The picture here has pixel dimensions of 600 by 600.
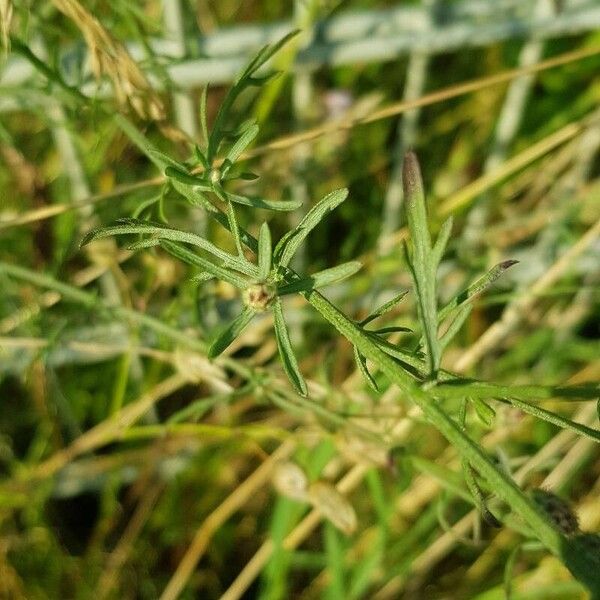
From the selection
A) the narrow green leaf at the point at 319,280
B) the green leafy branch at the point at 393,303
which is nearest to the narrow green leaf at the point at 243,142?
the green leafy branch at the point at 393,303

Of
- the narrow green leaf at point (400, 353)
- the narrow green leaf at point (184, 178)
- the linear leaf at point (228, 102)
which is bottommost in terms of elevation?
the narrow green leaf at point (400, 353)

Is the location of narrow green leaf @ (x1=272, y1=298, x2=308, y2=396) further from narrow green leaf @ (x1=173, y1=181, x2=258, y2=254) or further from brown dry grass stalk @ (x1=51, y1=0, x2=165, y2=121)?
brown dry grass stalk @ (x1=51, y1=0, x2=165, y2=121)

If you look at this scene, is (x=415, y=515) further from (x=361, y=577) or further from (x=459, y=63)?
(x=459, y=63)

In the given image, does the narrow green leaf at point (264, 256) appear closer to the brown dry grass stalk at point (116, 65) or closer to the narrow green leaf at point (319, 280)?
the narrow green leaf at point (319, 280)

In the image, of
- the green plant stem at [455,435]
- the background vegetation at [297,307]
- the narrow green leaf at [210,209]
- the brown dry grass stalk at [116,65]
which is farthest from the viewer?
the background vegetation at [297,307]

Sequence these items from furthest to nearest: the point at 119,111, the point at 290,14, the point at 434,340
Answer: the point at 290,14, the point at 119,111, the point at 434,340

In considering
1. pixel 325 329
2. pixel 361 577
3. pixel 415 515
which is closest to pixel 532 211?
pixel 325 329

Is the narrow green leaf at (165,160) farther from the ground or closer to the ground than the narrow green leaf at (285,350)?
farther from the ground

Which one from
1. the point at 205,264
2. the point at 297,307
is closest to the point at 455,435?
the point at 205,264
